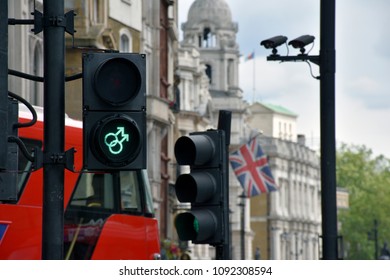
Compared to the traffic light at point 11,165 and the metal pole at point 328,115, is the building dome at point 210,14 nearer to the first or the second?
the metal pole at point 328,115

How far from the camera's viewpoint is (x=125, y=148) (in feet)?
45.4

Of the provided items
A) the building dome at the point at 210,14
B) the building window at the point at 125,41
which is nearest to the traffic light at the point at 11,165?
the building window at the point at 125,41

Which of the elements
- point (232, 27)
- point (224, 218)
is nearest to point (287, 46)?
point (224, 218)

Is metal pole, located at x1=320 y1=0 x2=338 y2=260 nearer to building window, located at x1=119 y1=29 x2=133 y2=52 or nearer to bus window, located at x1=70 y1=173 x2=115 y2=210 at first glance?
bus window, located at x1=70 y1=173 x2=115 y2=210

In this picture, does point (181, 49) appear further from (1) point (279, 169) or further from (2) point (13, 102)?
(2) point (13, 102)

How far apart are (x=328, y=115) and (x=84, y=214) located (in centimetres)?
690

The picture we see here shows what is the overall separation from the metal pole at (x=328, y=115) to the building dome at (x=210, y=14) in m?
156

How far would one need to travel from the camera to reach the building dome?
582 ft

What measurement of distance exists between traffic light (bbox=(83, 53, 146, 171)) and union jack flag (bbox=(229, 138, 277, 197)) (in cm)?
5441

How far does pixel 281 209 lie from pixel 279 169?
426 centimetres

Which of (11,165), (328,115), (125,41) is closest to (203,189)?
(11,165)

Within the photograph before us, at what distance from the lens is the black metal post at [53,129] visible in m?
14.2

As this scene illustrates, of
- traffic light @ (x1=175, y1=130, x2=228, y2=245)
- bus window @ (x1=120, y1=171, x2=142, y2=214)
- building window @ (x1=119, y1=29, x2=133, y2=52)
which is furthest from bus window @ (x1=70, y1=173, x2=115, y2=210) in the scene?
building window @ (x1=119, y1=29, x2=133, y2=52)

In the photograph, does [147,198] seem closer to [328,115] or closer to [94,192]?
[94,192]
